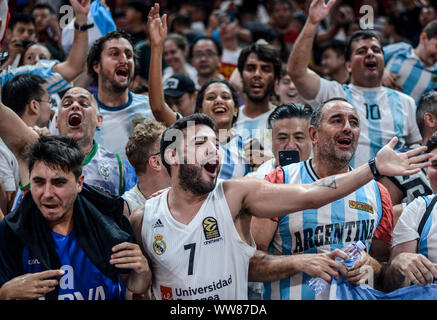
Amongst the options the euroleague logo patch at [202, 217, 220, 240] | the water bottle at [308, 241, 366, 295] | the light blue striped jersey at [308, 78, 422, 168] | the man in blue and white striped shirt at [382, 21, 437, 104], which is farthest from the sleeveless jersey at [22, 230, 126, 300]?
the man in blue and white striped shirt at [382, 21, 437, 104]

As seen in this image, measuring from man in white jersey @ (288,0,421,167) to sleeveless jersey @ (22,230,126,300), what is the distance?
265 centimetres

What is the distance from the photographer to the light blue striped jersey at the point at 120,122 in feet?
17.0

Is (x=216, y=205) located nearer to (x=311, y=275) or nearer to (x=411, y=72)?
(x=311, y=275)

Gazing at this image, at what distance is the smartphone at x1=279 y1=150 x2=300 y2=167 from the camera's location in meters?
4.50

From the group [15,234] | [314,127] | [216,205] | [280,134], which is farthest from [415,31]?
[15,234]

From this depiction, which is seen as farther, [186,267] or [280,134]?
[280,134]

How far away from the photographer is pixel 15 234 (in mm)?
3250

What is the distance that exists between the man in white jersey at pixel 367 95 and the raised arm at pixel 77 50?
1990 mm

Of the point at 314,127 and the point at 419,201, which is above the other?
the point at 314,127

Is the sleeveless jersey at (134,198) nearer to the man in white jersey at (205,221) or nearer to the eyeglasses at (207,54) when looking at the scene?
the man in white jersey at (205,221)

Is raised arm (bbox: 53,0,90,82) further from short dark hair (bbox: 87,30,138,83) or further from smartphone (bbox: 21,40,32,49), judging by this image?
smartphone (bbox: 21,40,32,49)
